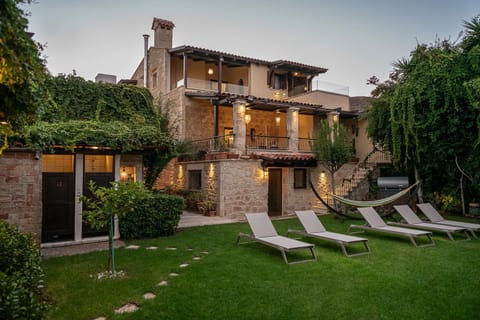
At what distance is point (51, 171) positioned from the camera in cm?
866

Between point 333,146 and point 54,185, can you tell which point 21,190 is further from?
point 333,146

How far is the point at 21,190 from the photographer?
25.1 ft

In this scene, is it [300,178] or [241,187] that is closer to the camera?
[241,187]

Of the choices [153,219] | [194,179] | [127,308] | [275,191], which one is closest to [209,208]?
[194,179]

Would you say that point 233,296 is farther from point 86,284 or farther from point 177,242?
point 177,242

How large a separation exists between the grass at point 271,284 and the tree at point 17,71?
292 cm

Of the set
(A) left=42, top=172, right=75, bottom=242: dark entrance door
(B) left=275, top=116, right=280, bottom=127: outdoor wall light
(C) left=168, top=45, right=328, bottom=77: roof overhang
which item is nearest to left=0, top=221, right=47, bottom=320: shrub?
(A) left=42, top=172, right=75, bottom=242: dark entrance door

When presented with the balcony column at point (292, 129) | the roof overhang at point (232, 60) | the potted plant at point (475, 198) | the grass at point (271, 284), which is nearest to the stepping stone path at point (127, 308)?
the grass at point (271, 284)

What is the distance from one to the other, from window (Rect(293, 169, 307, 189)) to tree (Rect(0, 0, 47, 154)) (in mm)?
13813

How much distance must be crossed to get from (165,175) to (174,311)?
47.6 ft

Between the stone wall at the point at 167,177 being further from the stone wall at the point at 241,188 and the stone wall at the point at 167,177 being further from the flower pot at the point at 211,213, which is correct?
the stone wall at the point at 241,188

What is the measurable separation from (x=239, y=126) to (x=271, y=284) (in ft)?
32.5

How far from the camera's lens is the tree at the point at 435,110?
11.4 metres

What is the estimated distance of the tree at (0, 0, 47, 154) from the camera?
200 cm
